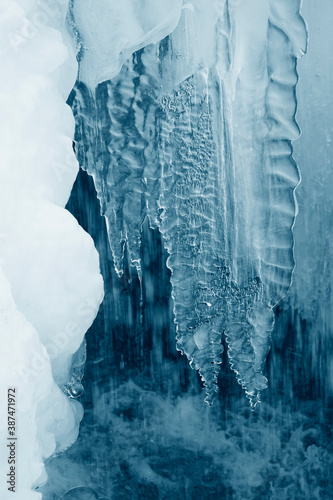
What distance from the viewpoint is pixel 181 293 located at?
1.57 metres

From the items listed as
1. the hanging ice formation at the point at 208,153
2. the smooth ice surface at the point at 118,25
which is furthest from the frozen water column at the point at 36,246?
the hanging ice formation at the point at 208,153

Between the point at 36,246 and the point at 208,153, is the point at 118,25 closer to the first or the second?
the point at 208,153

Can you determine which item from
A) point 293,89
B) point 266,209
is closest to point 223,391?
point 266,209

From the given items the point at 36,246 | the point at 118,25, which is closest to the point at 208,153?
the point at 118,25

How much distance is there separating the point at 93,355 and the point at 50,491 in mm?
557

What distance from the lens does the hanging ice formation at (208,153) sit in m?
1.39

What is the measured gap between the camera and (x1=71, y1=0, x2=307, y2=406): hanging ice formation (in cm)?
139

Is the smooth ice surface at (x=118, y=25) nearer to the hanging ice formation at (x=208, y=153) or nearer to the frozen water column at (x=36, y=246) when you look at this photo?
the hanging ice formation at (x=208, y=153)

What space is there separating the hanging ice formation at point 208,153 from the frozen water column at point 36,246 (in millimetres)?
239

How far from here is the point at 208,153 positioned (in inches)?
60.0

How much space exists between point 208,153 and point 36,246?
605 millimetres

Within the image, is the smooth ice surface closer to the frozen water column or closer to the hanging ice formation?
the hanging ice formation

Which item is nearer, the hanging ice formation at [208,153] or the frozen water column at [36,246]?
the frozen water column at [36,246]

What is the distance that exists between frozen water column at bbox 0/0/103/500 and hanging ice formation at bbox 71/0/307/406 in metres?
0.24
